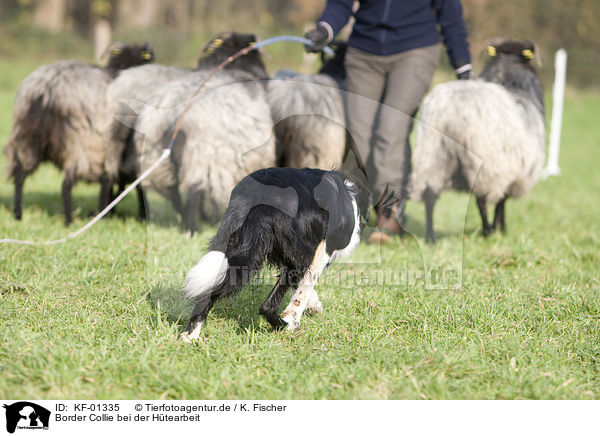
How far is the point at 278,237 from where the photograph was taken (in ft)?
8.29

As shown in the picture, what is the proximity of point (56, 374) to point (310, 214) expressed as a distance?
128cm

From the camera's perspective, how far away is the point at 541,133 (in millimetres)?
5051

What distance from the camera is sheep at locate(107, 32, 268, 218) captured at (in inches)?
183

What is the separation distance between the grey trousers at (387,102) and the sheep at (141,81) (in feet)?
2.71

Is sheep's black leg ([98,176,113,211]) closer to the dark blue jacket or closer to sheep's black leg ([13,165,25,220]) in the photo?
sheep's black leg ([13,165,25,220])

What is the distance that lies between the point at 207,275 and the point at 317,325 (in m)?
0.87

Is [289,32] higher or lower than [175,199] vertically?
lower

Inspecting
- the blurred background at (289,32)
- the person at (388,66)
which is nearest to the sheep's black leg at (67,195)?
the person at (388,66)

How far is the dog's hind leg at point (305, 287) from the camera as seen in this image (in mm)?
2752

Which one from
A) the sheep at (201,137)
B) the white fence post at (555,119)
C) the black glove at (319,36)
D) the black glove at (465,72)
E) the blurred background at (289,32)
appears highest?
the black glove at (319,36)

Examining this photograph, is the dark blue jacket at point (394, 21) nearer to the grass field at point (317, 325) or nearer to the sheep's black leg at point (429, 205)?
the sheep's black leg at point (429, 205)

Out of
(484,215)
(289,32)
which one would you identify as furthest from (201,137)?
(289,32)
